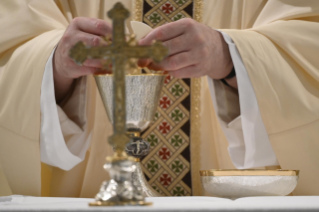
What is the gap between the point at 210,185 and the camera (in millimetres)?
907

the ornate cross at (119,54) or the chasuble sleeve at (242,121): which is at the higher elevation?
the ornate cross at (119,54)

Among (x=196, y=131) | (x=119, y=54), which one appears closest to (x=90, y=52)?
(x=119, y=54)

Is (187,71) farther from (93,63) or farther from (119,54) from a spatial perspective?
(119,54)

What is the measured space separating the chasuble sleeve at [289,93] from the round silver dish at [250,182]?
270 millimetres

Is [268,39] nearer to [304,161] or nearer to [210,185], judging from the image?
[304,161]

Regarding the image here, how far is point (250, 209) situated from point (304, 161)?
0.75 m

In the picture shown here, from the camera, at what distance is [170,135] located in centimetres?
161

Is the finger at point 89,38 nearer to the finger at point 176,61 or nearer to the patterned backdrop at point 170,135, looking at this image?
the finger at point 176,61

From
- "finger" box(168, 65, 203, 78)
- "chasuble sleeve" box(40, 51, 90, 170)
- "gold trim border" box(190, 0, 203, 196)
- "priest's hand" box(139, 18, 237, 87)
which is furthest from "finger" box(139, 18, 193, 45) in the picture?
"gold trim border" box(190, 0, 203, 196)

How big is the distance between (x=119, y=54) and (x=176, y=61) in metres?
0.43

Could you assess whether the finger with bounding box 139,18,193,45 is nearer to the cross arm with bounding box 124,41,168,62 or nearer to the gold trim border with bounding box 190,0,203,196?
the cross arm with bounding box 124,41,168,62

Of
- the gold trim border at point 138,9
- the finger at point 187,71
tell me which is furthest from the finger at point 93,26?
the gold trim border at point 138,9

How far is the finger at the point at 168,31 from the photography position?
104 centimetres

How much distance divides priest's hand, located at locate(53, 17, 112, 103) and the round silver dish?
444mm
